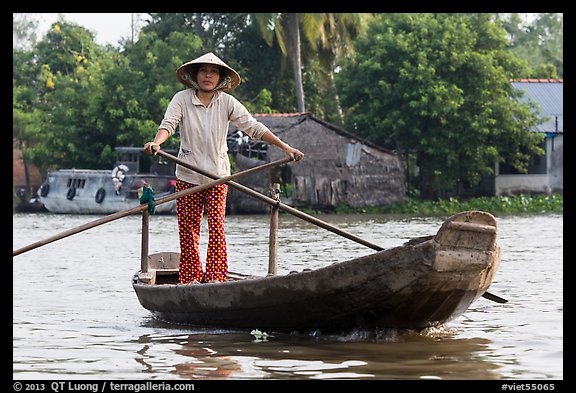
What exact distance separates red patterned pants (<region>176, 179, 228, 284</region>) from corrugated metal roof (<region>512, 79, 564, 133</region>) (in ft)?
61.2

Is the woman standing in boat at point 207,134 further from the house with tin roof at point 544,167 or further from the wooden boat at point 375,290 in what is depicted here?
the house with tin roof at point 544,167

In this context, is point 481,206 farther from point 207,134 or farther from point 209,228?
point 207,134

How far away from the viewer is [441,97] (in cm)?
2252

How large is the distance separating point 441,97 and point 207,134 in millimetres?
16686

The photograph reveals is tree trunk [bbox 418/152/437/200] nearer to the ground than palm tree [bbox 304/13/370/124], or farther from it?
nearer to the ground

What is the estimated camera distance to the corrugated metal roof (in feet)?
80.9

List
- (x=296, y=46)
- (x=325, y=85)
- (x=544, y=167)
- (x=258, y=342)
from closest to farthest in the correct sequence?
1. (x=258, y=342)
2. (x=544, y=167)
3. (x=296, y=46)
4. (x=325, y=85)

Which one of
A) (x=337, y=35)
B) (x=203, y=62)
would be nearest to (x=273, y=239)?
(x=203, y=62)

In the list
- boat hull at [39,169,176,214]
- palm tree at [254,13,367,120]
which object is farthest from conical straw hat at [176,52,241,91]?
palm tree at [254,13,367,120]

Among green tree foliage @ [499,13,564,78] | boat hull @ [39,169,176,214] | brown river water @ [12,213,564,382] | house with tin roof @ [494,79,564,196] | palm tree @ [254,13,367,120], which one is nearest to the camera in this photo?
brown river water @ [12,213,564,382]

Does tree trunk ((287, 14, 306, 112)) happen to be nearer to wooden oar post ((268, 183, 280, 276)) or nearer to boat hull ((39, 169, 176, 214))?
boat hull ((39, 169, 176, 214))

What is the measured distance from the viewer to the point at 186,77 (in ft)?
21.0

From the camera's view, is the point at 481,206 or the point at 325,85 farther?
the point at 325,85

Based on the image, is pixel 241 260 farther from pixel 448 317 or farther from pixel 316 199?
pixel 316 199
